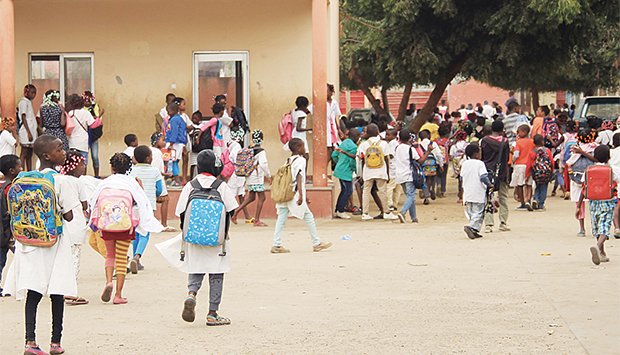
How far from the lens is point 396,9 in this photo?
2230cm

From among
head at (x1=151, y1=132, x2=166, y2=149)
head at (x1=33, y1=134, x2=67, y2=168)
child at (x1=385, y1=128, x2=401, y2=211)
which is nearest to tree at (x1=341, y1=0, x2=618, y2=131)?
child at (x1=385, y1=128, x2=401, y2=211)

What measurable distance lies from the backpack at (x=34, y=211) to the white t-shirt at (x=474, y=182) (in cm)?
800

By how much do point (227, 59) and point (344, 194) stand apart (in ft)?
11.4

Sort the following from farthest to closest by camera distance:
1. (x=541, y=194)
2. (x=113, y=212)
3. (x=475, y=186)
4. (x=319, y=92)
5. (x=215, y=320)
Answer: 1. (x=541, y=194)
2. (x=319, y=92)
3. (x=475, y=186)
4. (x=113, y=212)
5. (x=215, y=320)

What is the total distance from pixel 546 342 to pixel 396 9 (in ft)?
48.9

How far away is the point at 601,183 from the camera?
41.2ft

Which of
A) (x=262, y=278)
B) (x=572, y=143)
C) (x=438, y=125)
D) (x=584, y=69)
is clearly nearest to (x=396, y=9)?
(x=438, y=125)

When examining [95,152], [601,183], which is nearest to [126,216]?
[601,183]

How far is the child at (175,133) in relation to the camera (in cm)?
1870

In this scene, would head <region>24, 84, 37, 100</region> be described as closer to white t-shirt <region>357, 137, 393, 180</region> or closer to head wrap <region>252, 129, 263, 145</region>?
head wrap <region>252, 129, 263, 145</region>

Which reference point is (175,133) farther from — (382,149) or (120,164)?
(120,164)

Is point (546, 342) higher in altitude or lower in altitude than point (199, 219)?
lower

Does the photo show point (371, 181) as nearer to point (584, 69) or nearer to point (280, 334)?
point (280, 334)

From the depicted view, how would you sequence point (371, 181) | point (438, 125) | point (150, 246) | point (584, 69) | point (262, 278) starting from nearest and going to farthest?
point (262, 278) → point (150, 246) → point (371, 181) → point (438, 125) → point (584, 69)
